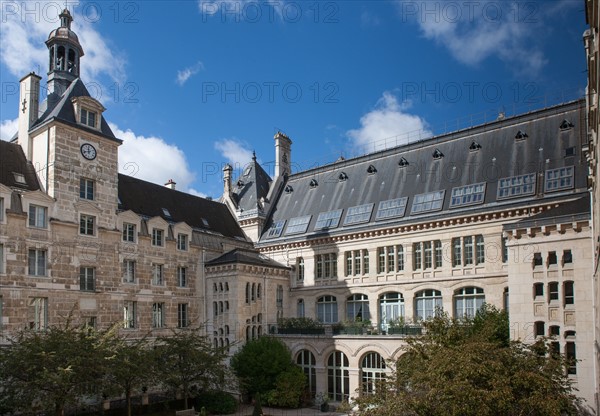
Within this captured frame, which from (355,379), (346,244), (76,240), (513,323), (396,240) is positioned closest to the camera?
(513,323)

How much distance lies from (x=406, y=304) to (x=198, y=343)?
14822mm

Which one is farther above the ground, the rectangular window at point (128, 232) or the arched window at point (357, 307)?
the rectangular window at point (128, 232)

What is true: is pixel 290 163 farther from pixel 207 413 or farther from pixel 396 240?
pixel 207 413

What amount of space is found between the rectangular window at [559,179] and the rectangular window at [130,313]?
1125 inches

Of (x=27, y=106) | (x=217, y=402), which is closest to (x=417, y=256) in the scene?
(x=217, y=402)

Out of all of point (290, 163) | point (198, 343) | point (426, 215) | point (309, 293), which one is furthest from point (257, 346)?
point (290, 163)

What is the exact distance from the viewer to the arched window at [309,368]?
132 feet

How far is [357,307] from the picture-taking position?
1689 inches

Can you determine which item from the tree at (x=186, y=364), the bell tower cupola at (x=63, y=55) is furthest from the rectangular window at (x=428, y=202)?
the bell tower cupola at (x=63, y=55)

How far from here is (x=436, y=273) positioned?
3850 cm

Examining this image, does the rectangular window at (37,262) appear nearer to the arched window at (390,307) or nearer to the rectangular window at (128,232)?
the rectangular window at (128,232)

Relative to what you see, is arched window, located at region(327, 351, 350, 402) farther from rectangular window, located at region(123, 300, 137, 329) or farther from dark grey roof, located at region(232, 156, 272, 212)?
dark grey roof, located at region(232, 156, 272, 212)

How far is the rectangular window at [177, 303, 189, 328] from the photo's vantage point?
41812 millimetres

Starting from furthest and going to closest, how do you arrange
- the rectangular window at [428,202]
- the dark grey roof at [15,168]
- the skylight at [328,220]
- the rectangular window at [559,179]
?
the skylight at [328,220] < the rectangular window at [428,202] < the rectangular window at [559,179] < the dark grey roof at [15,168]
